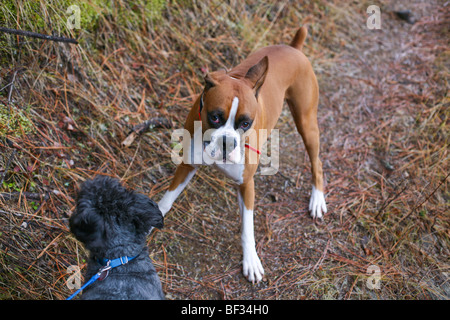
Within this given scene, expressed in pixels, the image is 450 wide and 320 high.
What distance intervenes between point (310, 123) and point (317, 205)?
88 cm

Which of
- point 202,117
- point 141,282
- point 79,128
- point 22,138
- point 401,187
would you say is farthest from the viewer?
point 401,187

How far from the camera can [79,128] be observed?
377 cm

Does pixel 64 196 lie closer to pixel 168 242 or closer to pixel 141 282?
pixel 168 242

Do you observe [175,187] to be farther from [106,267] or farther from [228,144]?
[106,267]

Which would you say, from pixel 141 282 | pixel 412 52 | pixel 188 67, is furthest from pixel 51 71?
pixel 412 52

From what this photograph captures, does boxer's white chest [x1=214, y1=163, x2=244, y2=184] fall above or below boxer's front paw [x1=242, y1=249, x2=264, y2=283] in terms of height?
above

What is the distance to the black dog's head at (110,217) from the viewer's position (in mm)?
2293

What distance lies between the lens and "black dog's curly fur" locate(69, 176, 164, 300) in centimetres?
231

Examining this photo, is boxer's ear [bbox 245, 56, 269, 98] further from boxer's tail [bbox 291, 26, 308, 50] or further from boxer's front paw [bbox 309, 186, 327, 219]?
boxer's front paw [bbox 309, 186, 327, 219]

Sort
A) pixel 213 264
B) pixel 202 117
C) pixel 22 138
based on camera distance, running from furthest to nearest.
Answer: pixel 213 264, pixel 22 138, pixel 202 117

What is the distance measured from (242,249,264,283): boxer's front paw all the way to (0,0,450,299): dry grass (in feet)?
0.27

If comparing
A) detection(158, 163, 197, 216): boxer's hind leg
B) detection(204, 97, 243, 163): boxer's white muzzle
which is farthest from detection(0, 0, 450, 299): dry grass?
detection(204, 97, 243, 163): boxer's white muzzle

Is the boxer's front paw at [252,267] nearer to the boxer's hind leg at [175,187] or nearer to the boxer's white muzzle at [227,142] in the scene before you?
the boxer's hind leg at [175,187]

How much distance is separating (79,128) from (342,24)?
15.6 ft
